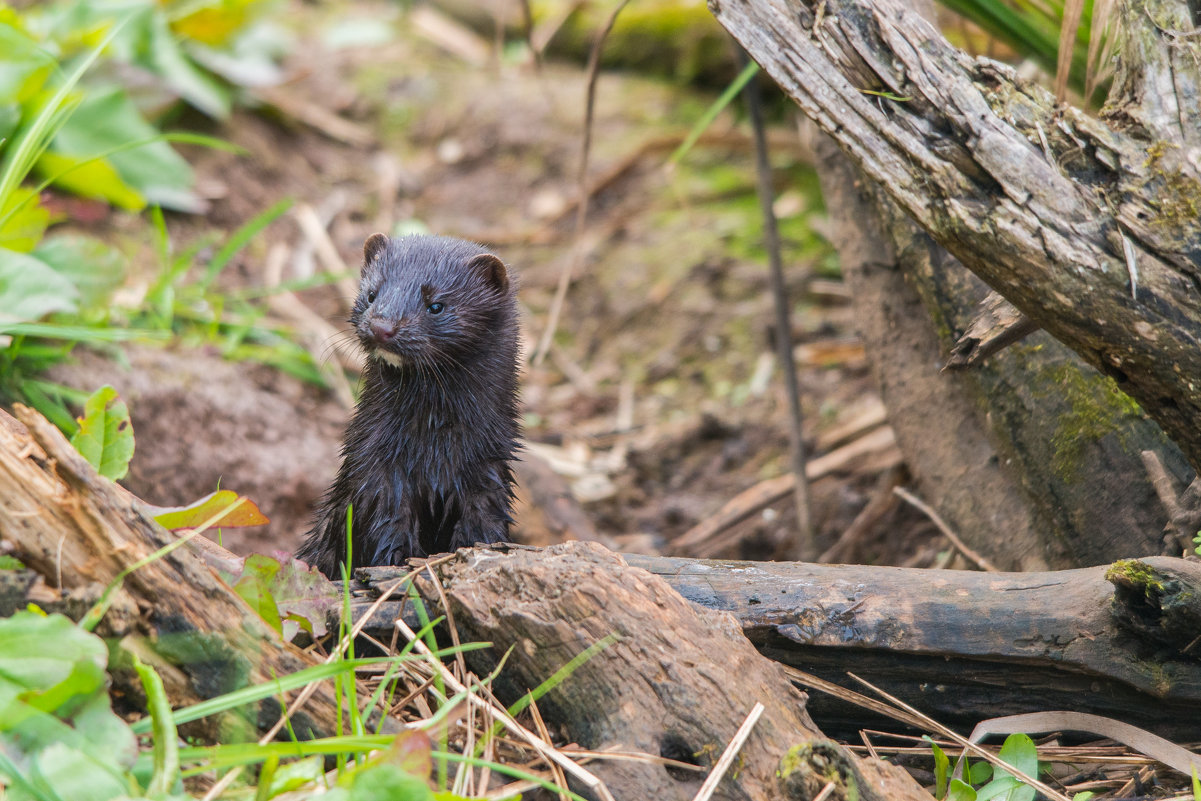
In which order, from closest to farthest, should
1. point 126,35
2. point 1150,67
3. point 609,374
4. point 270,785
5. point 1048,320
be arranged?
point 270,785 < point 1048,320 < point 1150,67 < point 126,35 < point 609,374

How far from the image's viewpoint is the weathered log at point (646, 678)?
6.84 feet

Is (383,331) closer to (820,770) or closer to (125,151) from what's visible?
(820,770)

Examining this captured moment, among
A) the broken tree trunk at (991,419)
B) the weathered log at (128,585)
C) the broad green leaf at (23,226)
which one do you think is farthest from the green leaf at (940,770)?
the broad green leaf at (23,226)

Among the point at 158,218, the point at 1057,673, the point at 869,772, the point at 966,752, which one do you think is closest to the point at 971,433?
the point at 1057,673

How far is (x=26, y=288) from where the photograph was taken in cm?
359

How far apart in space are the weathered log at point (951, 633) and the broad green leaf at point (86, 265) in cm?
265

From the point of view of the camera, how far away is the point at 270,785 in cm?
179

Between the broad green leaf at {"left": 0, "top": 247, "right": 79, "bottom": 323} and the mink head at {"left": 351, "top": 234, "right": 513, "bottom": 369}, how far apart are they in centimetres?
108

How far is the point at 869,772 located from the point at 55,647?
1626mm

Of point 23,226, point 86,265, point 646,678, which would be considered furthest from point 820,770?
point 86,265

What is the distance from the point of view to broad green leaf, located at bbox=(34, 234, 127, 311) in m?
4.39

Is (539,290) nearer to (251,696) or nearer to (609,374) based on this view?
(609,374)

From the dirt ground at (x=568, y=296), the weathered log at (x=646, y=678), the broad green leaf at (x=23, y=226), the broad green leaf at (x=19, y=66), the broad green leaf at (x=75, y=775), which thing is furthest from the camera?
the dirt ground at (x=568, y=296)

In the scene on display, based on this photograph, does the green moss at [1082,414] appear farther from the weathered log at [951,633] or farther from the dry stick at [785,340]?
the dry stick at [785,340]
